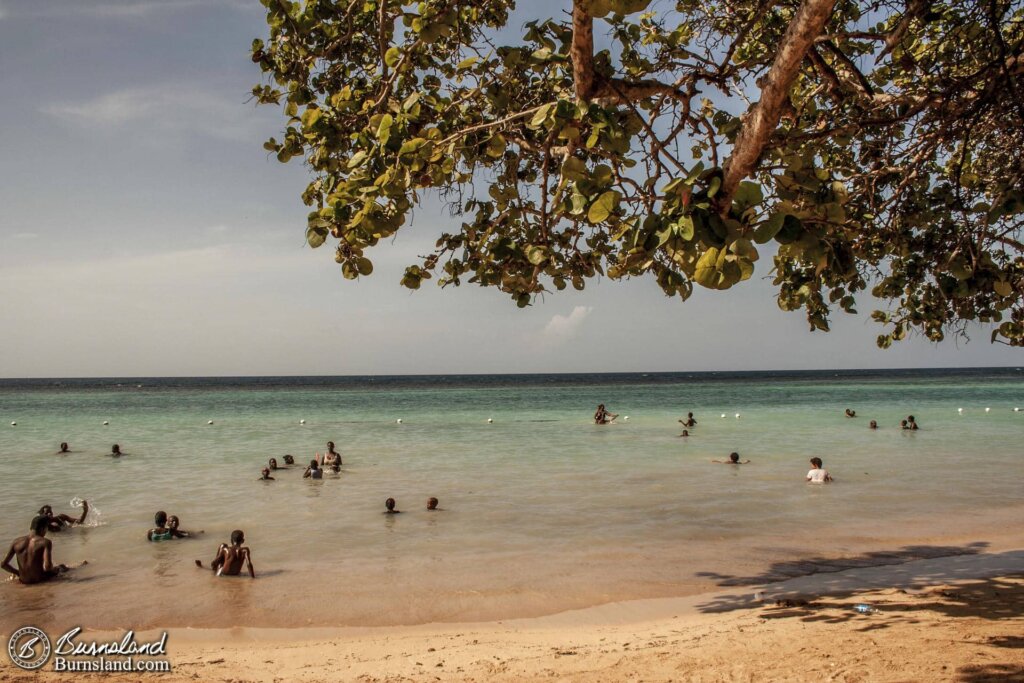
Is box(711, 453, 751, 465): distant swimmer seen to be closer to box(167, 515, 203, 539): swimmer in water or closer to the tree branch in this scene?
box(167, 515, 203, 539): swimmer in water

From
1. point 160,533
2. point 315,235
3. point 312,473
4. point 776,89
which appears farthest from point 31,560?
point 776,89

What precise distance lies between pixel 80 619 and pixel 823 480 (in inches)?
609

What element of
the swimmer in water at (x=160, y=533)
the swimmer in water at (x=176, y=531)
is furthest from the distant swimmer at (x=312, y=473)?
the swimmer in water at (x=160, y=533)

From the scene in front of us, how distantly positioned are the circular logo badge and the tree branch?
23.0ft

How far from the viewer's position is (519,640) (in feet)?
23.7

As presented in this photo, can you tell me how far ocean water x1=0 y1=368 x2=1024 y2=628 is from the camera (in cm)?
883

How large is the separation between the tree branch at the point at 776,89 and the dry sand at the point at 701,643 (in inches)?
169

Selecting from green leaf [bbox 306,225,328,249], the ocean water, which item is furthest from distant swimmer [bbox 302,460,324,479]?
green leaf [bbox 306,225,328,249]

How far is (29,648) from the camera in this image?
6.68 meters

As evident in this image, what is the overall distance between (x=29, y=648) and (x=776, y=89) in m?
8.15

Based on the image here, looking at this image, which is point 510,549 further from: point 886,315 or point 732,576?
point 886,315

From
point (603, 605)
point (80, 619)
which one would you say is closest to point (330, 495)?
point (80, 619)

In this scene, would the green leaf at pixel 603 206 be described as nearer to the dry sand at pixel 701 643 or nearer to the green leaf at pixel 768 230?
the green leaf at pixel 768 230

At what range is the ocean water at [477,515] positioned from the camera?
29.0 ft
